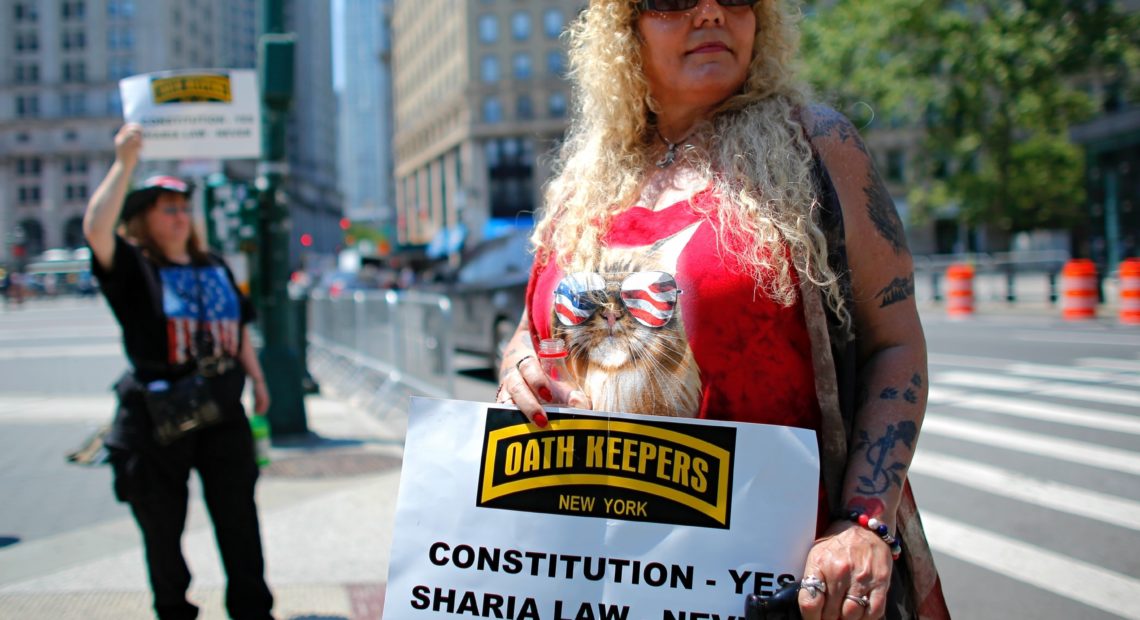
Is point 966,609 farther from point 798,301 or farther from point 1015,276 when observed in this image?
point 1015,276

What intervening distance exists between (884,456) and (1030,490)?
4.98 meters

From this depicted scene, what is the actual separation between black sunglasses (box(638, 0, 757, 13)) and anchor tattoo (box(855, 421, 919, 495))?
2.79ft

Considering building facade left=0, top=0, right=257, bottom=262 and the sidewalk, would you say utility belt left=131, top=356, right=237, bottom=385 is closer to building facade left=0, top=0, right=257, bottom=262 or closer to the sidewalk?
the sidewalk

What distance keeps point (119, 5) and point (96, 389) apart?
89.5m

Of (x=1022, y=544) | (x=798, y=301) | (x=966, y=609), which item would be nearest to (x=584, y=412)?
(x=798, y=301)

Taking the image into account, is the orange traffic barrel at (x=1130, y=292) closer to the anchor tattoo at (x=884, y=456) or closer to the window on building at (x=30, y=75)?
the anchor tattoo at (x=884, y=456)

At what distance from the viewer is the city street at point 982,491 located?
4117mm

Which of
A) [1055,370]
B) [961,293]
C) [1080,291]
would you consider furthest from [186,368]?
[961,293]

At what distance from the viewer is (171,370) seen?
3.26 meters

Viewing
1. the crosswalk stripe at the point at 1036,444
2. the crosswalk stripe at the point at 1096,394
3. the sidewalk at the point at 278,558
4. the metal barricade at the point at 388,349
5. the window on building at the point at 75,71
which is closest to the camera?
the sidewalk at the point at 278,558

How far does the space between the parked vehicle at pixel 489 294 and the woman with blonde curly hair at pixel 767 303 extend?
746 centimetres

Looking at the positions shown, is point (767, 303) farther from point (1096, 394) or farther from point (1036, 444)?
point (1096, 394)

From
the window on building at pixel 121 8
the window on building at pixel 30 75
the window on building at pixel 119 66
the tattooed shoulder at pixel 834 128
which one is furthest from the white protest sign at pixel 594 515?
the window on building at pixel 30 75

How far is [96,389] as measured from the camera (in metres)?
10.4
